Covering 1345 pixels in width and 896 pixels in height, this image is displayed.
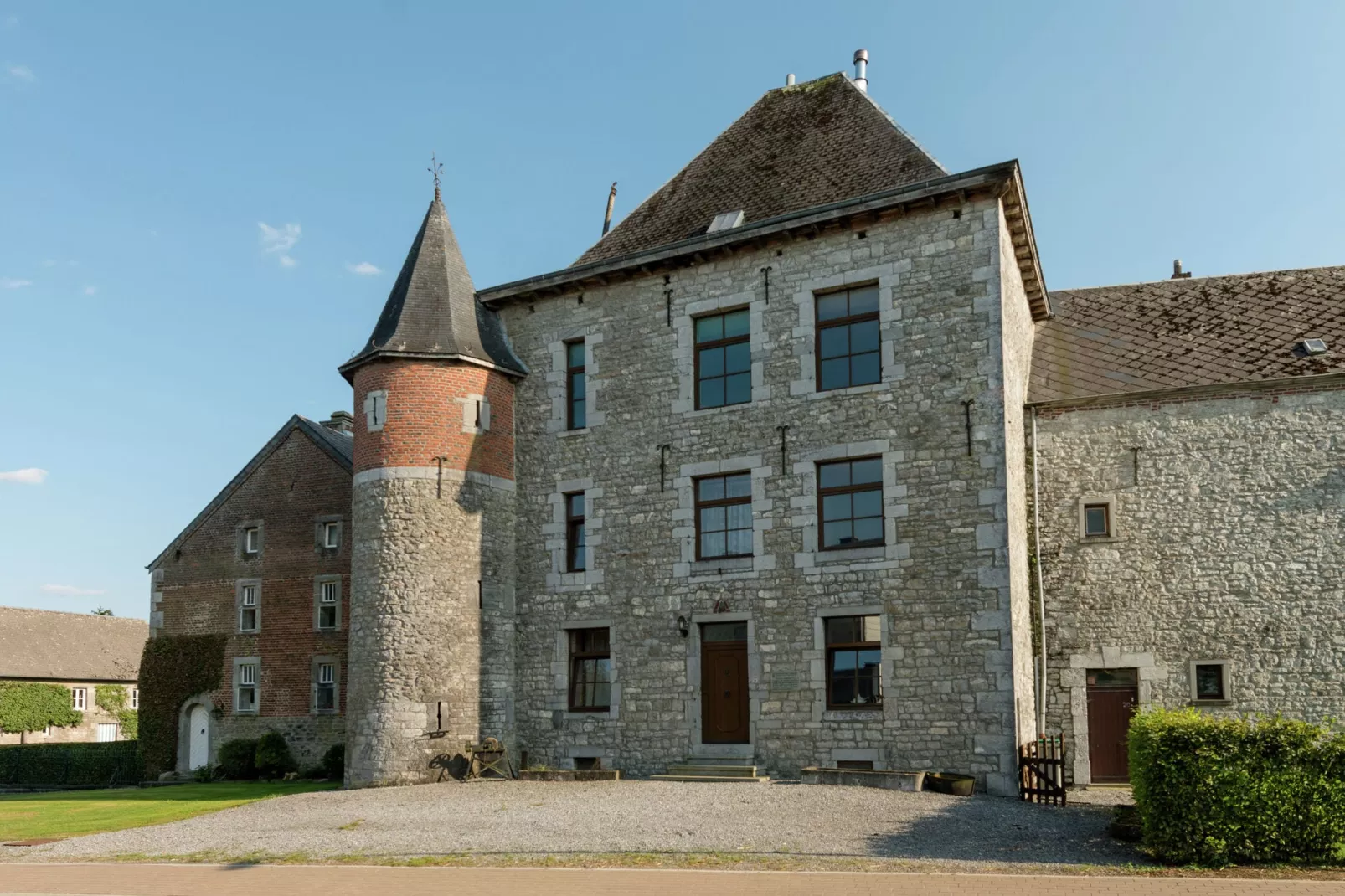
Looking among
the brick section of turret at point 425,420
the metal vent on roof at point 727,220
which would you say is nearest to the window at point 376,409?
the brick section of turret at point 425,420

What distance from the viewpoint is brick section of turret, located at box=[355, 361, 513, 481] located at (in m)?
19.2

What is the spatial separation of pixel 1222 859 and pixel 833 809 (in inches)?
177

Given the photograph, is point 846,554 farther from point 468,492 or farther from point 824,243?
point 468,492

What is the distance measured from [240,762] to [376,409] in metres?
9.50

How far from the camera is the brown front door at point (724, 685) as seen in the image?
1764 cm

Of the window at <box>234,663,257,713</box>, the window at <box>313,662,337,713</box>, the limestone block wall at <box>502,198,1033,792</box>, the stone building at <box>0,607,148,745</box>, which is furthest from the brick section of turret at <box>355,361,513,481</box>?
the stone building at <box>0,607,148,745</box>

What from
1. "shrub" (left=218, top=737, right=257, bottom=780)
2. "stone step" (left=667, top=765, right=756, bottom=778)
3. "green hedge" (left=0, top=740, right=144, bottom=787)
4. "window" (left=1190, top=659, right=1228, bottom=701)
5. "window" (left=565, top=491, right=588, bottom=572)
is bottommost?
"green hedge" (left=0, top=740, right=144, bottom=787)

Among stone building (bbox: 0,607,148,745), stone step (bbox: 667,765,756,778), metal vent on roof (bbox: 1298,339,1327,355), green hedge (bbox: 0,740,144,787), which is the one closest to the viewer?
stone step (bbox: 667,765,756,778)

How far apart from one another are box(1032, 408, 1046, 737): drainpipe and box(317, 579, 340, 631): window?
1419cm

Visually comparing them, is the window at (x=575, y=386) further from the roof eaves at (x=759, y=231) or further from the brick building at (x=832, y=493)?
the roof eaves at (x=759, y=231)

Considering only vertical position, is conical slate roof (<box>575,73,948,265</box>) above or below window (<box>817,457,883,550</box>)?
above

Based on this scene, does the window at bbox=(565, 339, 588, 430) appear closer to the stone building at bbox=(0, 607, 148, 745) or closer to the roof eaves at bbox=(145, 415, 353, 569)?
the roof eaves at bbox=(145, 415, 353, 569)

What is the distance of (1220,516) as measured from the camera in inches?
708

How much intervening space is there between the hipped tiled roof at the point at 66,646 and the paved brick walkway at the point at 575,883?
34.3 metres
